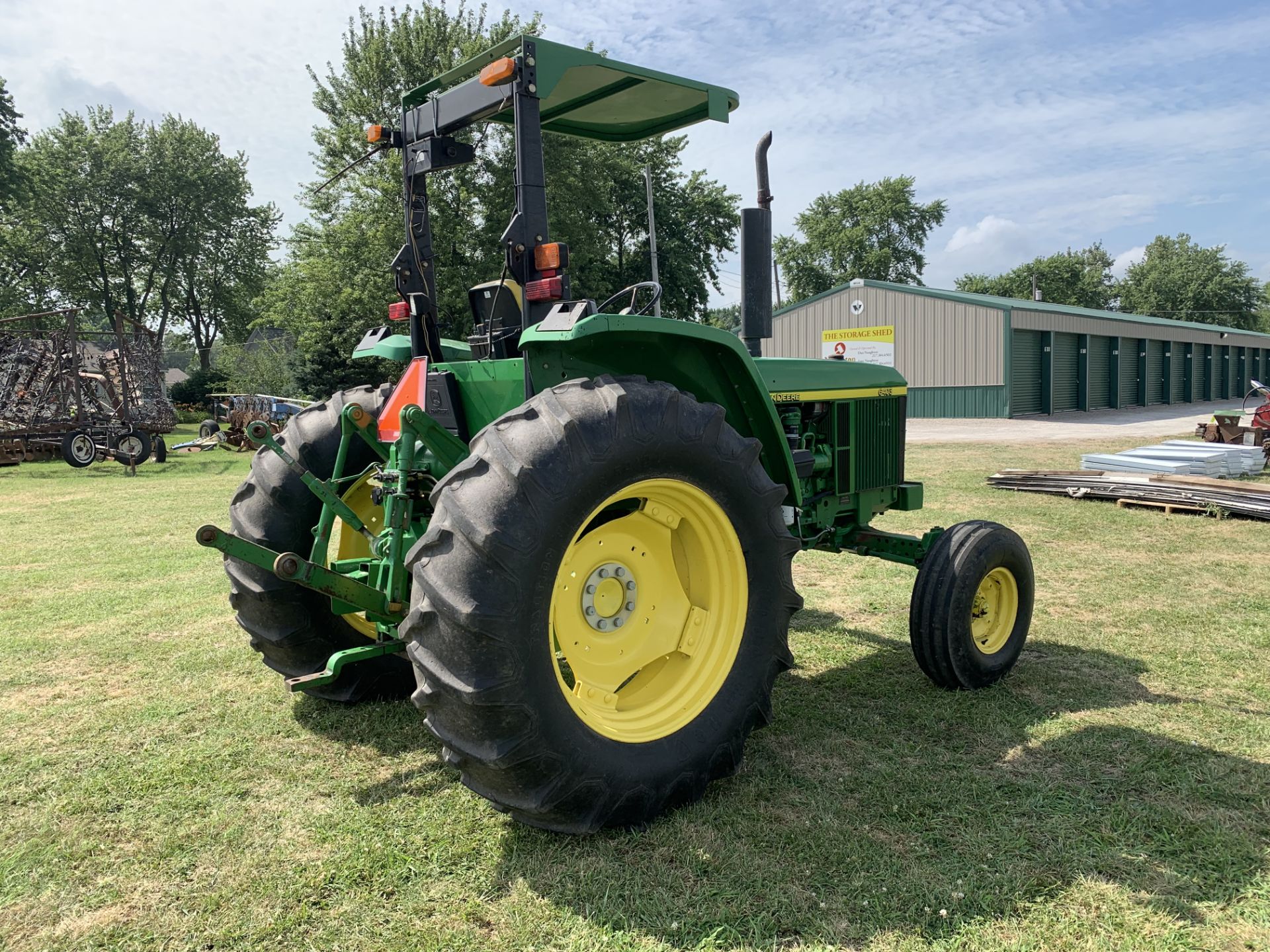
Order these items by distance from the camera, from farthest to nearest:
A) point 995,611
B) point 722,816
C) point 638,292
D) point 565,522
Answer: point 995,611
point 638,292
point 722,816
point 565,522

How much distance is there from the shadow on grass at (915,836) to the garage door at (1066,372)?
1009 inches

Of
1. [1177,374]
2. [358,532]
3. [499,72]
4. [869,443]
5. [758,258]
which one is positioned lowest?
[358,532]

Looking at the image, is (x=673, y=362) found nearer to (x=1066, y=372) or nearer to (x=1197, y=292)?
(x=1066, y=372)

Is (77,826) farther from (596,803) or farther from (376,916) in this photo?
(596,803)

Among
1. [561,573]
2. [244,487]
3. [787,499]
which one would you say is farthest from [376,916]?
[787,499]

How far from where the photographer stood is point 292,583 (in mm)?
3336

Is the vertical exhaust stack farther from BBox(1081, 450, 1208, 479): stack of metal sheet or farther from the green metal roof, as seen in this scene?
the green metal roof

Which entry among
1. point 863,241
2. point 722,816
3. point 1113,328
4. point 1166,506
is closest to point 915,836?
point 722,816

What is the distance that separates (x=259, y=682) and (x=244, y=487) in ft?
3.71

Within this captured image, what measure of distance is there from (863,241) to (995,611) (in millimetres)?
59870

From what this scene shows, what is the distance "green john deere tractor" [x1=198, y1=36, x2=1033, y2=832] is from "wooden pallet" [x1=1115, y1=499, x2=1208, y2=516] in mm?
5570

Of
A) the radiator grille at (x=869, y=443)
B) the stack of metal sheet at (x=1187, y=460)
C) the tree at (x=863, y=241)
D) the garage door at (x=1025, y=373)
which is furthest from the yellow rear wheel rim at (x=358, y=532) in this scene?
the tree at (x=863, y=241)

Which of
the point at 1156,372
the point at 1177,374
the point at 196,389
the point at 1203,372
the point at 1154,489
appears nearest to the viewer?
the point at 1154,489

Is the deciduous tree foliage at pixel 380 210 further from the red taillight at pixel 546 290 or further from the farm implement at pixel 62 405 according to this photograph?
the red taillight at pixel 546 290
